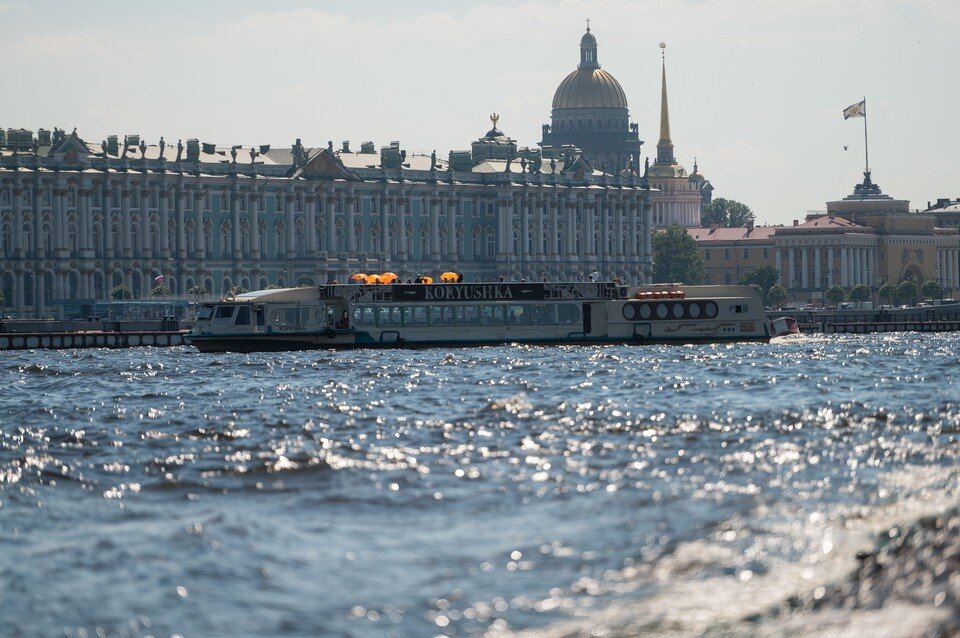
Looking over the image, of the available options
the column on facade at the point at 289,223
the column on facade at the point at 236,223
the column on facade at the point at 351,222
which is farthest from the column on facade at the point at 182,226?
the column on facade at the point at 351,222

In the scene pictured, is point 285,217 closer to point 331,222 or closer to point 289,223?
point 289,223

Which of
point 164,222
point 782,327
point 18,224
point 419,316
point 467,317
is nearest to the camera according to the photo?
point 419,316

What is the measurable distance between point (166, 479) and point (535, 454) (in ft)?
22.4

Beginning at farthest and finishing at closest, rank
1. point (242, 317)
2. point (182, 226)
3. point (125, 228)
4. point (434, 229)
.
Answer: point (434, 229)
point (182, 226)
point (125, 228)
point (242, 317)

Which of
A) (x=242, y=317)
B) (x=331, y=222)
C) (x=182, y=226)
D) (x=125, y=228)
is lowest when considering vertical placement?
(x=242, y=317)

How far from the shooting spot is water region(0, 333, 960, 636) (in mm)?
21719

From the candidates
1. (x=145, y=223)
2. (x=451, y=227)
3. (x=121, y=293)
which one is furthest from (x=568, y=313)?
(x=451, y=227)

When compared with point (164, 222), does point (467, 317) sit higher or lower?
lower

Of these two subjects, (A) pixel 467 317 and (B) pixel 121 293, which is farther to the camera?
(B) pixel 121 293

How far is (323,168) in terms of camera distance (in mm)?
173750

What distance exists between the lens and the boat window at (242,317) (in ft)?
264

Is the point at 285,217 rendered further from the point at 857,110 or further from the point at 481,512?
the point at 481,512

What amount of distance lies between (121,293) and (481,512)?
128946mm

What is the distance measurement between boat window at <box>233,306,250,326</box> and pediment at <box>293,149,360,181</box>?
93.2 metres
